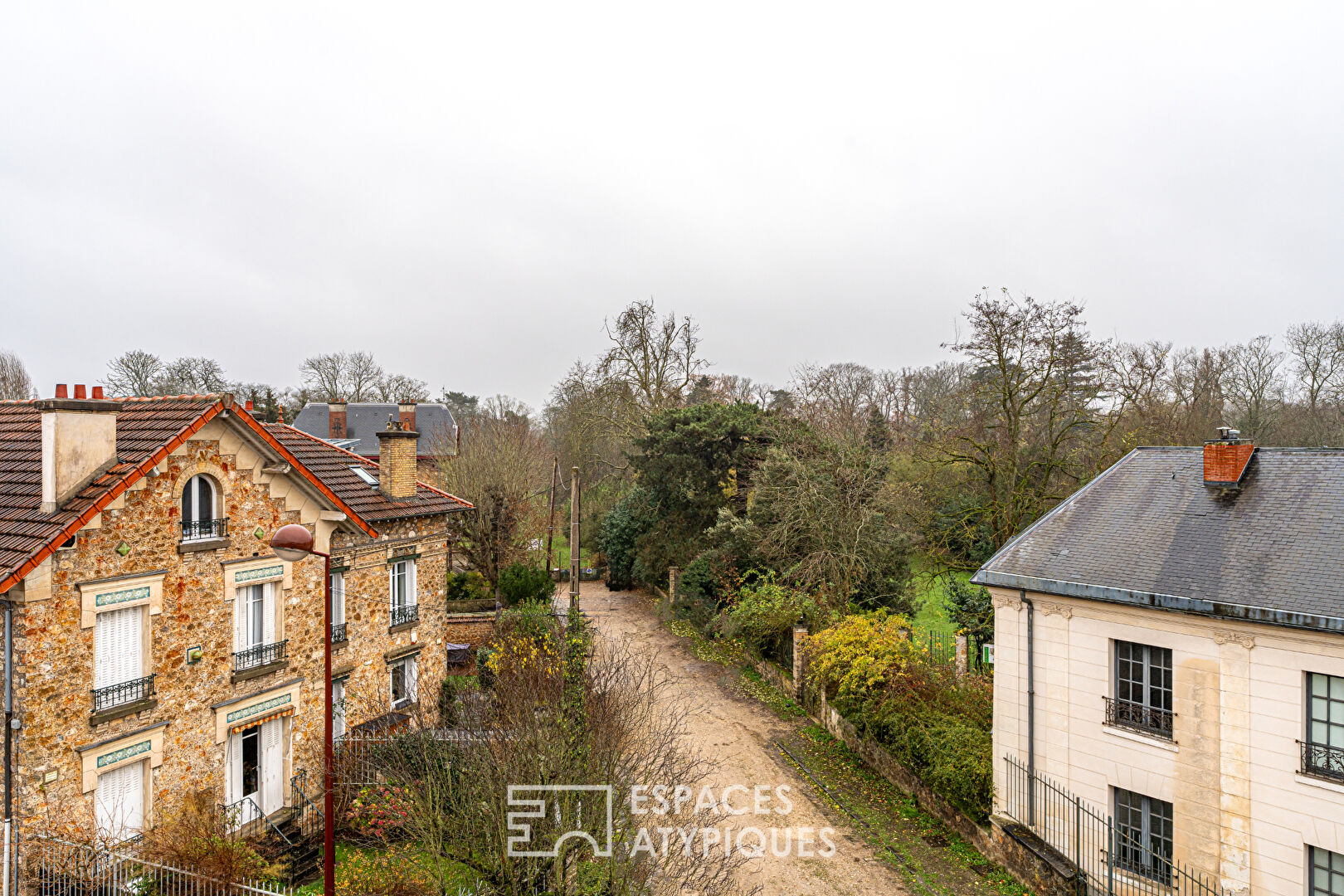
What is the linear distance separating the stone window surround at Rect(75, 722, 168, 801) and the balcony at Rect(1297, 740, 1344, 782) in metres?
16.5

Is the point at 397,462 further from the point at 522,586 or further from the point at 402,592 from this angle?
the point at 522,586

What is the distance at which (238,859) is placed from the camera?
10203mm

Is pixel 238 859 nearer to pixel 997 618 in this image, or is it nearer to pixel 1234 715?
pixel 997 618

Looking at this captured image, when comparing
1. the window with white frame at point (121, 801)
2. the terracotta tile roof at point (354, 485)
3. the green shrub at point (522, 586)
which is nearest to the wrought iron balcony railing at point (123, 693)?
the window with white frame at point (121, 801)

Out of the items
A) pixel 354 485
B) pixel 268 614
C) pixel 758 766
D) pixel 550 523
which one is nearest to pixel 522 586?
pixel 550 523

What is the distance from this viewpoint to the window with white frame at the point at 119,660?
10.4m

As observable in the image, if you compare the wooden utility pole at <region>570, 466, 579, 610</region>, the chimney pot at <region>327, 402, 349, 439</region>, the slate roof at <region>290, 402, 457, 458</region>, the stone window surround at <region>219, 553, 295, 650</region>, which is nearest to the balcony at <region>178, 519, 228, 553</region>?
the stone window surround at <region>219, 553, 295, 650</region>

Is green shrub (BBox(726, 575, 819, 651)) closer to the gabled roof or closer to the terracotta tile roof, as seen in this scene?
the terracotta tile roof

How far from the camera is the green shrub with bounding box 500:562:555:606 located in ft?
77.8

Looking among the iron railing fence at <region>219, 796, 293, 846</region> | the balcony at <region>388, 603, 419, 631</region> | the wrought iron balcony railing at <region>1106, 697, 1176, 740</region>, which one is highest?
the balcony at <region>388, 603, 419, 631</region>

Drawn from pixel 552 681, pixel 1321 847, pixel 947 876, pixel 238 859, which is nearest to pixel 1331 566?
pixel 1321 847

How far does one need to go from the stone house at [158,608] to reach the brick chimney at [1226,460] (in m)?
15.6

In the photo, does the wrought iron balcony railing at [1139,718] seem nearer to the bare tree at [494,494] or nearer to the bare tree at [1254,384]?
the bare tree at [494,494]

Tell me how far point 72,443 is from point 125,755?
15.5ft
